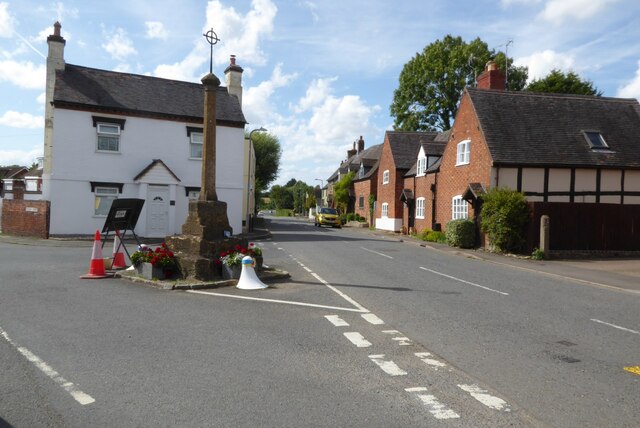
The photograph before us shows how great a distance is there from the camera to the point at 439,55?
53281 mm

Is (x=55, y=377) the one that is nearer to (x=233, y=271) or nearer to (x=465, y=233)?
(x=233, y=271)

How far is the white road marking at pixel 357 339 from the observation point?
256 inches

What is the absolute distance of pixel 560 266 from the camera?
17172 mm

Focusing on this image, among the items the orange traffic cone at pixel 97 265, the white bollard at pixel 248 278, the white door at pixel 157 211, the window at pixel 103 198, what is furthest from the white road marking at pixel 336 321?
the window at pixel 103 198


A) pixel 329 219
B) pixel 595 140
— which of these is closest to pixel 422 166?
pixel 595 140

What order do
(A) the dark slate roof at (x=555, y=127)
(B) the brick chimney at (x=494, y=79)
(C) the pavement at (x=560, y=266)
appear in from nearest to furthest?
(C) the pavement at (x=560, y=266) → (A) the dark slate roof at (x=555, y=127) → (B) the brick chimney at (x=494, y=79)

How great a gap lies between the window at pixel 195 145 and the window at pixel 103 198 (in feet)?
14.1

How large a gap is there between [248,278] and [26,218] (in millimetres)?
18053

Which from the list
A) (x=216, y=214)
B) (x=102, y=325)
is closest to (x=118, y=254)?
(x=216, y=214)

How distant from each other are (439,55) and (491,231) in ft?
122

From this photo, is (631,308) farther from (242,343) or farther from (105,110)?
(105,110)

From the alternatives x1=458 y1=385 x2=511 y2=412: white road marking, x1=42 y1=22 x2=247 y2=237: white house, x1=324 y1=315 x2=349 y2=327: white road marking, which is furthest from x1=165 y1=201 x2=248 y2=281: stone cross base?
x1=42 y1=22 x2=247 y2=237: white house

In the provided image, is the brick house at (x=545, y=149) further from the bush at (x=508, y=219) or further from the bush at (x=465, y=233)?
the bush at (x=508, y=219)

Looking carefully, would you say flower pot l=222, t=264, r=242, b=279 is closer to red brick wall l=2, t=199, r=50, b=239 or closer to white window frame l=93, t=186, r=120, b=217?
white window frame l=93, t=186, r=120, b=217
